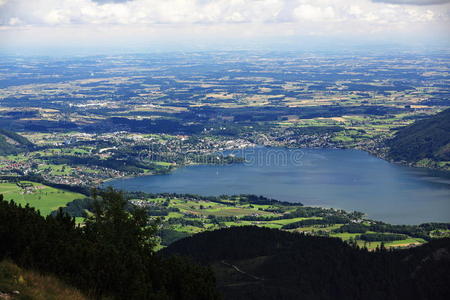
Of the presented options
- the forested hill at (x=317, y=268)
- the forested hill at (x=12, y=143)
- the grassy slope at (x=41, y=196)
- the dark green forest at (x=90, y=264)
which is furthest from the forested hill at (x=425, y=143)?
the dark green forest at (x=90, y=264)

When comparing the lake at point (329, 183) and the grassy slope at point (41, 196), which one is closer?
the grassy slope at point (41, 196)

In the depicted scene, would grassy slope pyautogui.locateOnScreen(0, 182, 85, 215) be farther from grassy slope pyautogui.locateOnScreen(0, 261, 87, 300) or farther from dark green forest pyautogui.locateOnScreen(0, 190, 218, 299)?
grassy slope pyautogui.locateOnScreen(0, 261, 87, 300)

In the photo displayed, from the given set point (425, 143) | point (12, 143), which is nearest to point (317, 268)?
point (425, 143)

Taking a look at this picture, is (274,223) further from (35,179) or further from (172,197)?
(35,179)

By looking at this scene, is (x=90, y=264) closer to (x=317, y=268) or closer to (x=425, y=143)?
(x=317, y=268)

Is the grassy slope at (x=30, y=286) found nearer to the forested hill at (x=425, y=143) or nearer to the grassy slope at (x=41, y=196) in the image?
the grassy slope at (x=41, y=196)

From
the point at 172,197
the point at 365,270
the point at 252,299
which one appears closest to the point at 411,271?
the point at 365,270
